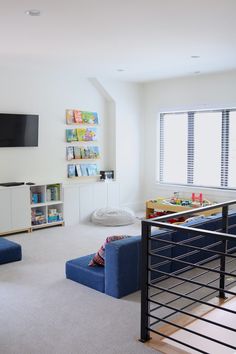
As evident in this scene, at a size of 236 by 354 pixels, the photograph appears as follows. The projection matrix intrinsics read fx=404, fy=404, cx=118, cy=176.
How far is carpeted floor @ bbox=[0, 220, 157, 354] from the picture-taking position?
3.07 m

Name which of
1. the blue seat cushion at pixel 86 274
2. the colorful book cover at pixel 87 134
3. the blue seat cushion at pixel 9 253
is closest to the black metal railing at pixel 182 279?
the blue seat cushion at pixel 86 274

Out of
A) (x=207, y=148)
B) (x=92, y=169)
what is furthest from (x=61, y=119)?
(x=207, y=148)

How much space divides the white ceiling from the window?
1.19 metres

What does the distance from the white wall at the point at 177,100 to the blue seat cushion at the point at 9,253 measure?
13.4 ft

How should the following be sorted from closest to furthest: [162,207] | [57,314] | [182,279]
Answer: [182,279], [57,314], [162,207]

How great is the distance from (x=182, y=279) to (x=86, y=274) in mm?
1854

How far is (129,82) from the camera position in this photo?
8461mm

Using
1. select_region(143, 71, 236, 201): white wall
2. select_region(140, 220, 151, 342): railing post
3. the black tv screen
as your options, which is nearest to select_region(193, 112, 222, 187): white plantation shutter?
select_region(143, 71, 236, 201): white wall

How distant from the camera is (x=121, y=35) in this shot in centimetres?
479

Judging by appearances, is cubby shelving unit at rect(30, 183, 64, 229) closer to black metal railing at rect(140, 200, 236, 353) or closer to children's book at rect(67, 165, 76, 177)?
children's book at rect(67, 165, 76, 177)

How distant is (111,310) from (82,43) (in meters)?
3.29

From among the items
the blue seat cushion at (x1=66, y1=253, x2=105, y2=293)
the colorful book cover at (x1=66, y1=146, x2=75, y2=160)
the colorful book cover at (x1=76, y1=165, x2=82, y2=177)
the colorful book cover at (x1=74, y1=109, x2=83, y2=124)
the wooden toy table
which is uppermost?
the colorful book cover at (x1=74, y1=109, x2=83, y2=124)

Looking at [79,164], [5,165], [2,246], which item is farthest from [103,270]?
[79,164]

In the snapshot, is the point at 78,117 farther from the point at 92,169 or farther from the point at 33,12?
the point at 33,12
